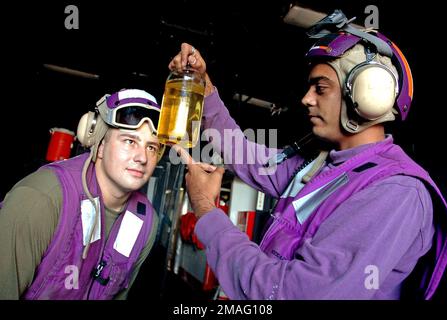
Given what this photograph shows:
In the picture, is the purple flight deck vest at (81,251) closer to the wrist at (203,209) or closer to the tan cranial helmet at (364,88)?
the wrist at (203,209)

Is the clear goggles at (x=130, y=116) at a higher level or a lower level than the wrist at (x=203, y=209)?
higher

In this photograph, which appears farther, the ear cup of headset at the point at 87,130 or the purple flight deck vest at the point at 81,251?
the ear cup of headset at the point at 87,130

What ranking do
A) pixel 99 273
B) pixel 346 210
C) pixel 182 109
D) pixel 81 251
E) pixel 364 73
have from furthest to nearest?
pixel 99 273 → pixel 81 251 → pixel 182 109 → pixel 364 73 → pixel 346 210


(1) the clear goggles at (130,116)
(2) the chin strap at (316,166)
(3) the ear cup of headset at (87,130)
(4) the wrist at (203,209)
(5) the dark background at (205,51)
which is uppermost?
(5) the dark background at (205,51)

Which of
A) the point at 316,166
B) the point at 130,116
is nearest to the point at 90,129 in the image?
the point at 130,116

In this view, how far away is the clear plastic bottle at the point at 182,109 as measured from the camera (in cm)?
175

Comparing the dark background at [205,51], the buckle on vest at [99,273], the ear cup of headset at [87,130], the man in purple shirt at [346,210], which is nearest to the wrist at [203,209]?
the man in purple shirt at [346,210]

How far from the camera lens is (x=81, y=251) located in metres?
2.24

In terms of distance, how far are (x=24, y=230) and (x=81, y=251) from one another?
41 cm

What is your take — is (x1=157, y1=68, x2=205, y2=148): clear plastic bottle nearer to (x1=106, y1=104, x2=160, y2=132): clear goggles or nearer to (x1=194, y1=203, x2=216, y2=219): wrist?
(x1=194, y1=203, x2=216, y2=219): wrist

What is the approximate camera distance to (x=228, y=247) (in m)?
1.28

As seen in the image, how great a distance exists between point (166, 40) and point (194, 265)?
5.51m

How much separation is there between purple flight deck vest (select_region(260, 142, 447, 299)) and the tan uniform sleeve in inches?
53.3

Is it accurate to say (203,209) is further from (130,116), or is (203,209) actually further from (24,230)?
(130,116)
